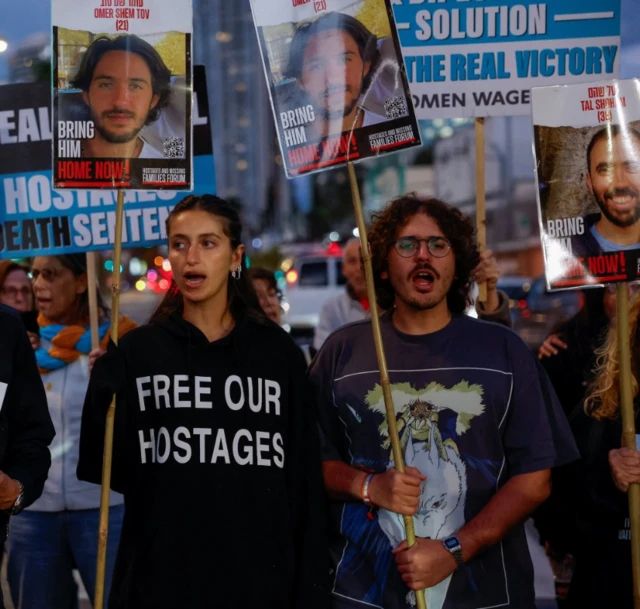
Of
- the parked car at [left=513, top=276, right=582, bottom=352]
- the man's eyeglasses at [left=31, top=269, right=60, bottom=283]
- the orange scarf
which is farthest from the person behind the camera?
the parked car at [left=513, top=276, right=582, bottom=352]

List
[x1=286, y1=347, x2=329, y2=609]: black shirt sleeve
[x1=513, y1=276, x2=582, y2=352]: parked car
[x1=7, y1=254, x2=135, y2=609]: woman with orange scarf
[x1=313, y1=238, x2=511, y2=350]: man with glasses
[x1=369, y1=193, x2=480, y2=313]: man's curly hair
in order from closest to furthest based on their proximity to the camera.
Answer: [x1=286, y1=347, x2=329, y2=609]: black shirt sleeve → [x1=369, y1=193, x2=480, y2=313]: man's curly hair → [x1=7, y1=254, x2=135, y2=609]: woman with orange scarf → [x1=313, y1=238, x2=511, y2=350]: man with glasses → [x1=513, y1=276, x2=582, y2=352]: parked car

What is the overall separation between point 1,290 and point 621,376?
4.29 m

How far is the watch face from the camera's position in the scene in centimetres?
380

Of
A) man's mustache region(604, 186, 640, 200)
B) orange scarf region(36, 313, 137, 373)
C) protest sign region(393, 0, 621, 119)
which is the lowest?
orange scarf region(36, 313, 137, 373)

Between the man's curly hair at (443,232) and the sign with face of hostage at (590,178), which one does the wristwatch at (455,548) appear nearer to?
the man's curly hair at (443,232)

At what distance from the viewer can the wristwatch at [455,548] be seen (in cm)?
379

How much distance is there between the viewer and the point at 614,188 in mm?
4082

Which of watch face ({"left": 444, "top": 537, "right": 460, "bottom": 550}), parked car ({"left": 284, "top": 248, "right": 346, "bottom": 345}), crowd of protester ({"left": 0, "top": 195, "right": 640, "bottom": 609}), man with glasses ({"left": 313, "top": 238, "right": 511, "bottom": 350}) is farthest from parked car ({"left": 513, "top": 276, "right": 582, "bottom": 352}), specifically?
watch face ({"left": 444, "top": 537, "right": 460, "bottom": 550})

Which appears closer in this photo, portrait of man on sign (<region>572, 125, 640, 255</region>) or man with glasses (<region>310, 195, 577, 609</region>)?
man with glasses (<region>310, 195, 577, 609</region>)

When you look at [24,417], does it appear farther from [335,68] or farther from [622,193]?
[622,193]

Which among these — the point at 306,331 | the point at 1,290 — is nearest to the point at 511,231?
the point at 306,331

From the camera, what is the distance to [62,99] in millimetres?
4266

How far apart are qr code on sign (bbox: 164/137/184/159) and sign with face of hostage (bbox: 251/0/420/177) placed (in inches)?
16.3

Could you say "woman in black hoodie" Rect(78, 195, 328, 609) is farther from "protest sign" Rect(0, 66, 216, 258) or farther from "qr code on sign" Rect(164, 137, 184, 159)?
"protest sign" Rect(0, 66, 216, 258)
